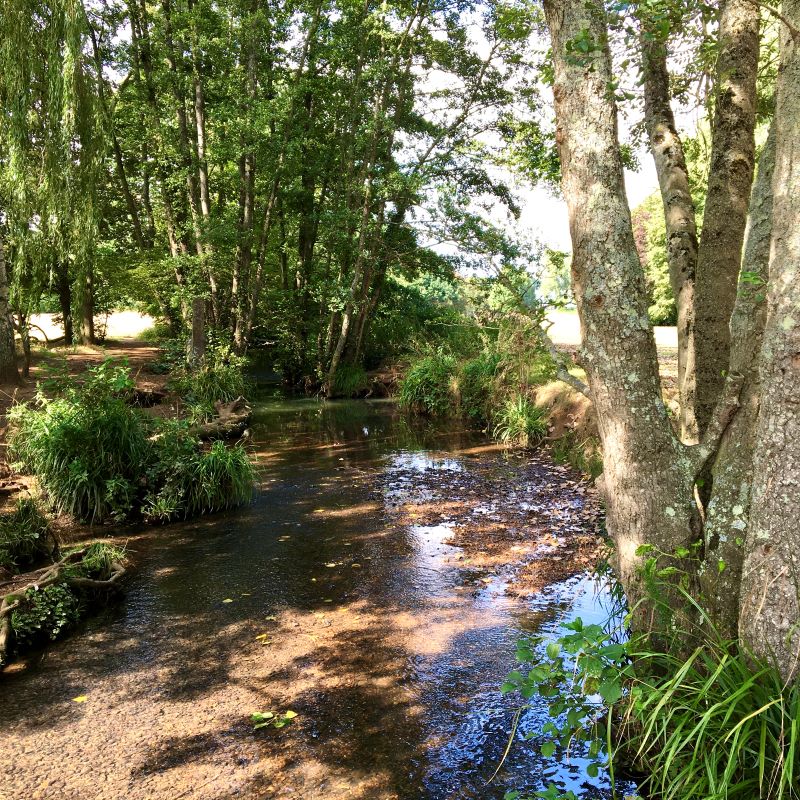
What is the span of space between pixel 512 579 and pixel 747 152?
11.5ft

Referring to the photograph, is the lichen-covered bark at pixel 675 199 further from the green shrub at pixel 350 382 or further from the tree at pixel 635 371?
the green shrub at pixel 350 382

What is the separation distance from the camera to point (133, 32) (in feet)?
52.6

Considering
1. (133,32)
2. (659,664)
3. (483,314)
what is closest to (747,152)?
(659,664)

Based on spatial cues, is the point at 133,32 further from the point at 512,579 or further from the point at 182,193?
the point at 512,579

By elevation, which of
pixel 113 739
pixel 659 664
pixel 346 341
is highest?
pixel 346 341

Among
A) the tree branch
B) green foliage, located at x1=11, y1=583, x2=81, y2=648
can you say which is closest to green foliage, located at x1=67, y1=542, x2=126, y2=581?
green foliage, located at x1=11, y1=583, x2=81, y2=648

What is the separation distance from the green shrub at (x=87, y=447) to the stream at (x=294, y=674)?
0.65m

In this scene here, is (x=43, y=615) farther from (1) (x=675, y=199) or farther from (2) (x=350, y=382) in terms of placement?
(2) (x=350, y=382)

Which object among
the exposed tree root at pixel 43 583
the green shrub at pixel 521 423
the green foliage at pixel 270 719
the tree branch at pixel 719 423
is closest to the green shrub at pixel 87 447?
the exposed tree root at pixel 43 583

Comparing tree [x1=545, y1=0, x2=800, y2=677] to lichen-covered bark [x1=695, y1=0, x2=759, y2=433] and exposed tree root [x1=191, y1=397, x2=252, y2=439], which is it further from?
exposed tree root [x1=191, y1=397, x2=252, y2=439]

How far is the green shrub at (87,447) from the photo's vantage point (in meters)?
6.76

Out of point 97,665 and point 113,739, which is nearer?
point 113,739

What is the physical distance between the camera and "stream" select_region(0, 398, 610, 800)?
304 centimetres

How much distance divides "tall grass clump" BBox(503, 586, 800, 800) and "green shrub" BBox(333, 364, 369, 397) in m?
15.2
